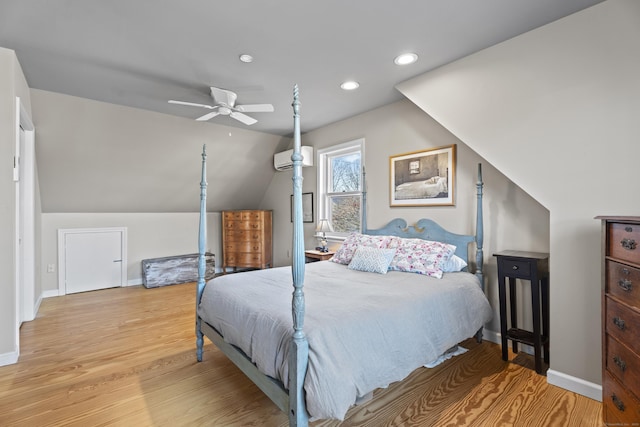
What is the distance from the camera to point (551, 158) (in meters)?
2.17

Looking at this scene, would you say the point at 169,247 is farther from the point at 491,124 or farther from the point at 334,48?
the point at 491,124

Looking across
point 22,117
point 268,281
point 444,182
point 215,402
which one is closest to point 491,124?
point 444,182

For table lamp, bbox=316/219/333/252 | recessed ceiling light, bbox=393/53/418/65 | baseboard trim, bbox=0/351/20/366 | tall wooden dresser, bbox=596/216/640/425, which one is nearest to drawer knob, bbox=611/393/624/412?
tall wooden dresser, bbox=596/216/640/425

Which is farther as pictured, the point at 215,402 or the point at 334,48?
the point at 334,48

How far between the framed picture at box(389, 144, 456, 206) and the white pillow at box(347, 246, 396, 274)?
831 mm

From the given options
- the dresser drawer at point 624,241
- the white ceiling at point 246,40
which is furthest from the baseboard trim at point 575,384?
the white ceiling at point 246,40

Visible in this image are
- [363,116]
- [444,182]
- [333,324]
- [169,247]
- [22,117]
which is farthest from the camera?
[169,247]

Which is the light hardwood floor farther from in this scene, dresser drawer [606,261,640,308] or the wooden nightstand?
the wooden nightstand

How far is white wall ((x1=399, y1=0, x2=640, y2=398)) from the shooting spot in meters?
1.87

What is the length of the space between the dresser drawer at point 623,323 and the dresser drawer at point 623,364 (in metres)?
0.04

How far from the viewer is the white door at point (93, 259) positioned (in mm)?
4684

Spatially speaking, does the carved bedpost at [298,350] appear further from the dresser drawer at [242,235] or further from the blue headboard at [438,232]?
the dresser drawer at [242,235]

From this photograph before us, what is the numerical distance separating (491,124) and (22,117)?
14.3 feet

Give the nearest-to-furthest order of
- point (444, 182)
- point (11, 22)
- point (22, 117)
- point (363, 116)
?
point (11, 22), point (22, 117), point (444, 182), point (363, 116)
